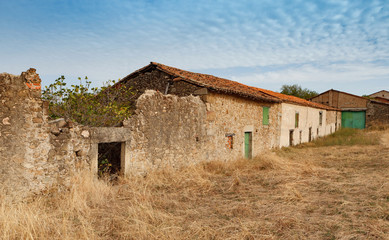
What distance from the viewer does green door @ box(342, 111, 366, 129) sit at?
1031 inches

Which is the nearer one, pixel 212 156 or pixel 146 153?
pixel 146 153

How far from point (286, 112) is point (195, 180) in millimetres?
10461

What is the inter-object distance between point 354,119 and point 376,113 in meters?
2.30

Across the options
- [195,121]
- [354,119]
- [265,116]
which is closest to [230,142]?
[195,121]

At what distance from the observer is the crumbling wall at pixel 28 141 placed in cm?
459

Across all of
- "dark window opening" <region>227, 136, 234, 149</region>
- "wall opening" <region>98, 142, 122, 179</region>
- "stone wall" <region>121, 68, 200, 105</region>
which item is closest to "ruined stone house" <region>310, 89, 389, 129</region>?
"dark window opening" <region>227, 136, 234, 149</region>

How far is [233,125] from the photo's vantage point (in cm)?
1052

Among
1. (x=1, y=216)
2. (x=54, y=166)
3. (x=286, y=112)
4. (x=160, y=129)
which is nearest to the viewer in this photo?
(x=1, y=216)

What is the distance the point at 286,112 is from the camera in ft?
50.8

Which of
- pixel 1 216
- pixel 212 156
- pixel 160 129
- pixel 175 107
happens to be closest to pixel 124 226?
pixel 1 216

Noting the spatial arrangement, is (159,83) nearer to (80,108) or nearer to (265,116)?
(80,108)

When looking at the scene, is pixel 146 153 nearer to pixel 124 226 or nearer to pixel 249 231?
pixel 124 226

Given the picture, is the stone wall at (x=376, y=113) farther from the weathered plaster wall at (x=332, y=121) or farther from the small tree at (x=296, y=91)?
the small tree at (x=296, y=91)

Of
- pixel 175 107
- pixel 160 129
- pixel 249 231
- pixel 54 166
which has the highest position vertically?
pixel 175 107
